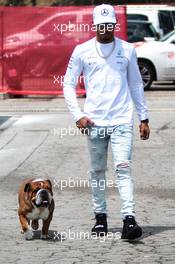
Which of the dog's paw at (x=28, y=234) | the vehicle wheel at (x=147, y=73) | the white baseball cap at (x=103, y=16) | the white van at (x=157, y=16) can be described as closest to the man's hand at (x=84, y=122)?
the white baseball cap at (x=103, y=16)

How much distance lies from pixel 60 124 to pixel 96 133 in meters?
7.78

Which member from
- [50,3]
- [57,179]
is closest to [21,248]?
[57,179]

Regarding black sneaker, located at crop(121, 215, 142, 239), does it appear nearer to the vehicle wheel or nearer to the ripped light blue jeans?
the ripped light blue jeans

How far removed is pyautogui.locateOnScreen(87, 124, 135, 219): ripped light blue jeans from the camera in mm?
7301

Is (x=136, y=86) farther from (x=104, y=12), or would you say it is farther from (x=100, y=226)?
(x=100, y=226)

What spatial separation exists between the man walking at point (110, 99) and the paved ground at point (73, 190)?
39 centimetres

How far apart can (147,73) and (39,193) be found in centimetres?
1470

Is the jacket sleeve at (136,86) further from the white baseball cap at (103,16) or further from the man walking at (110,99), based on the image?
the white baseball cap at (103,16)

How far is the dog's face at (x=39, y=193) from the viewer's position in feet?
23.4

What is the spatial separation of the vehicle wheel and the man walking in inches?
557

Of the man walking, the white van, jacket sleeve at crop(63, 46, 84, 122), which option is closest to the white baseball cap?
the man walking

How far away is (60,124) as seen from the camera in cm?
1516

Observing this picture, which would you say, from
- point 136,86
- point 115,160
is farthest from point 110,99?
point 115,160

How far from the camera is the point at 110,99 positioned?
7.34m
